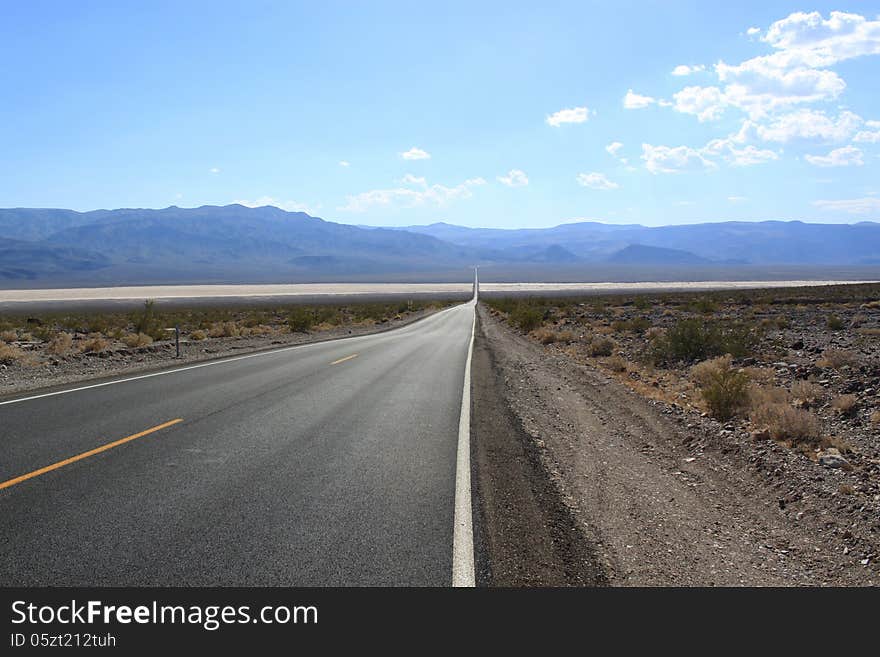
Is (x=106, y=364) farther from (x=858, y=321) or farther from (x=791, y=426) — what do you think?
(x=858, y=321)

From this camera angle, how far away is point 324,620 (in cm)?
413

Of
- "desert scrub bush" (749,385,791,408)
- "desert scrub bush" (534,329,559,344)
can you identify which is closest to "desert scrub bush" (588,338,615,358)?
"desert scrub bush" (534,329,559,344)

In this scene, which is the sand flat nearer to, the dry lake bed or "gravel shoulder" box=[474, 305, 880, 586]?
the dry lake bed

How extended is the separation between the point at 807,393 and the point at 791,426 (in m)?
3.24

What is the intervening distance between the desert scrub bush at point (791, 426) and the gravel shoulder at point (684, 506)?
1.79ft

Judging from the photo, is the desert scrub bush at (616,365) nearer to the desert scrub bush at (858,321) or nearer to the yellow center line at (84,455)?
the yellow center line at (84,455)

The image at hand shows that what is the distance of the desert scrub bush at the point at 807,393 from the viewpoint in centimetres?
1226

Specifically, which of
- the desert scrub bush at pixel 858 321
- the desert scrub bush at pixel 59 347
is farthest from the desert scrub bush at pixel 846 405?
the desert scrub bush at pixel 59 347

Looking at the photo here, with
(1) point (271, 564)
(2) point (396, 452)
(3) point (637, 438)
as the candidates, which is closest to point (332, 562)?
(1) point (271, 564)

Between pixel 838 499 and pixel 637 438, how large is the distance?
3459 millimetres

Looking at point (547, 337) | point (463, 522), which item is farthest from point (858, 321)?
point (463, 522)

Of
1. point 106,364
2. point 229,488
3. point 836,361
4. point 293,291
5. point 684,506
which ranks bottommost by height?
point 684,506

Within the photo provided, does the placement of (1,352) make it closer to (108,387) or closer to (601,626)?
(108,387)

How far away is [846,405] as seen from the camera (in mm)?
11336
